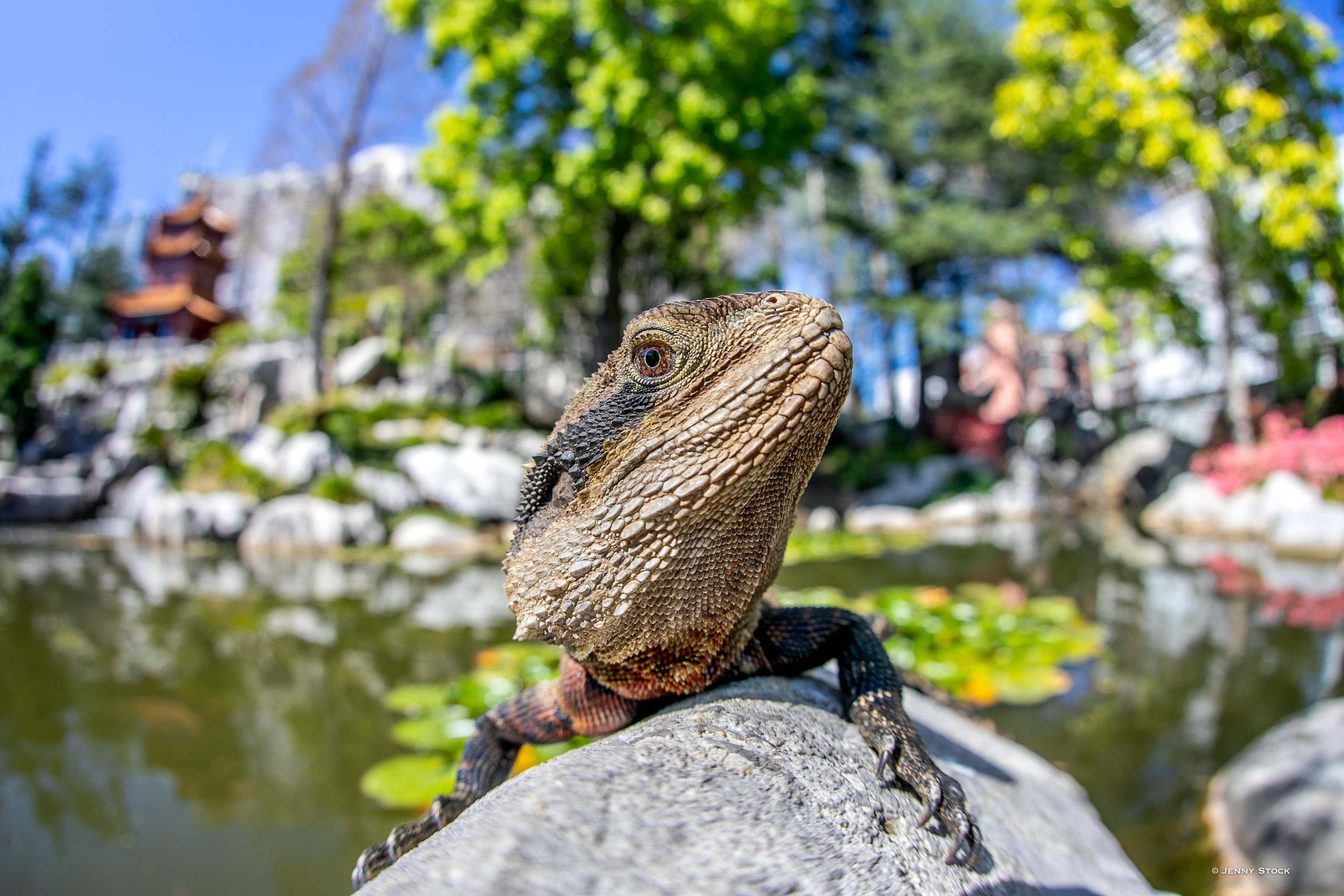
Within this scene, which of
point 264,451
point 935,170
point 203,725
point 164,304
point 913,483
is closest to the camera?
point 203,725

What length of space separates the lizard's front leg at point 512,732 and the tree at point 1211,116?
16.3 meters

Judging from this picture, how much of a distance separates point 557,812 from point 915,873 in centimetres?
73

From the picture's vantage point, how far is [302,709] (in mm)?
5328

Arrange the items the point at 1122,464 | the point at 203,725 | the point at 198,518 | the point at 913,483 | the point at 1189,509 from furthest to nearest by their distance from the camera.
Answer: the point at 1122,464
the point at 913,483
the point at 1189,509
the point at 198,518
the point at 203,725

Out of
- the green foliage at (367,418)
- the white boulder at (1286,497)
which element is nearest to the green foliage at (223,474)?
the green foliage at (367,418)

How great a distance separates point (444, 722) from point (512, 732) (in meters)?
2.80

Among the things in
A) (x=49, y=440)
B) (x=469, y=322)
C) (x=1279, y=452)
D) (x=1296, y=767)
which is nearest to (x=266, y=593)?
(x=1296, y=767)

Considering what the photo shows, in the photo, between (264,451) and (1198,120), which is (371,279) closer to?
(264,451)

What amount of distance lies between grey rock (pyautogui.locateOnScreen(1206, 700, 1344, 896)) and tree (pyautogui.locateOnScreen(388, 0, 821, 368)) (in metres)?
13.7

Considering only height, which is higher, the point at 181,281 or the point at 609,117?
the point at 181,281

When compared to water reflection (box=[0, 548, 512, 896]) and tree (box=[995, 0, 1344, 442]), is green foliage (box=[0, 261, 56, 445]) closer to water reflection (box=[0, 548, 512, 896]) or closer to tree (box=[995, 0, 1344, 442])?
water reflection (box=[0, 548, 512, 896])

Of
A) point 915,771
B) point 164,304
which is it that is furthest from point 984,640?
point 164,304

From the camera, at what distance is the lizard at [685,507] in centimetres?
151

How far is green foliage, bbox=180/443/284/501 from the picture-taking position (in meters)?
16.4
